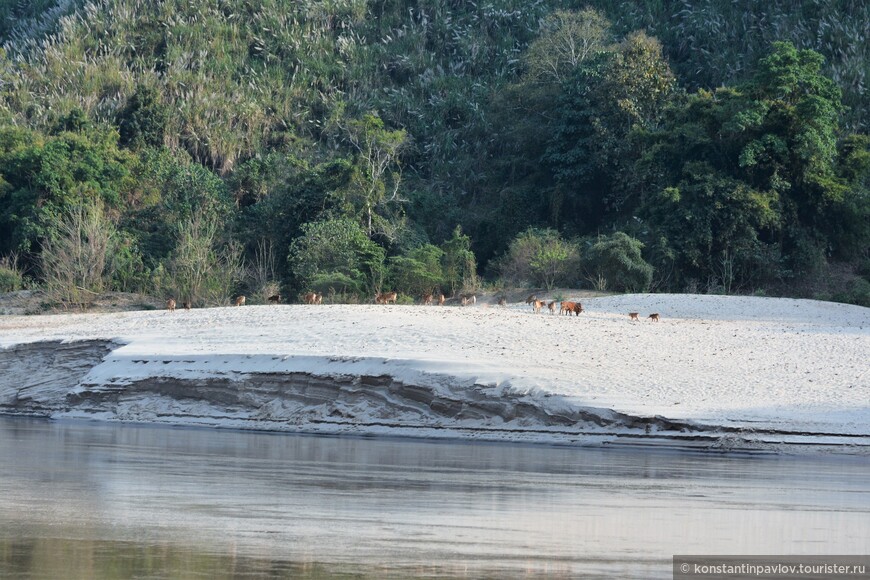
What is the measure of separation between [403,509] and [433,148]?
37766mm

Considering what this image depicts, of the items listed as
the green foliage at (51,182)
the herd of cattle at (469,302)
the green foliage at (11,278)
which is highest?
the green foliage at (51,182)

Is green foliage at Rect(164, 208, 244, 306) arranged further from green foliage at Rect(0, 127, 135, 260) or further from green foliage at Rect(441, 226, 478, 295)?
green foliage at Rect(441, 226, 478, 295)

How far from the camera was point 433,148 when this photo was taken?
1876 inches

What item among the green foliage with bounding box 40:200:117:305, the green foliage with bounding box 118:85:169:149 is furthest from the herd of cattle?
the green foliage with bounding box 118:85:169:149

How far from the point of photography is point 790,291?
35688 mm

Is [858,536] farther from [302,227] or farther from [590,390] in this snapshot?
[302,227]

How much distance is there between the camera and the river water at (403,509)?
814 cm

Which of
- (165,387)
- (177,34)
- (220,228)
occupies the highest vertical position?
(177,34)

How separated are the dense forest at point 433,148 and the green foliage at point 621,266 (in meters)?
0.05

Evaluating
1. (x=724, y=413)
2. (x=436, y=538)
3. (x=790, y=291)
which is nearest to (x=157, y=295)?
(x=790, y=291)

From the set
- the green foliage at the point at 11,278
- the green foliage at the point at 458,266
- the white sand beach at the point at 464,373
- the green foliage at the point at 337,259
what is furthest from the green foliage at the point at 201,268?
the white sand beach at the point at 464,373

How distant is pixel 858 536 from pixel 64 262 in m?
26.2

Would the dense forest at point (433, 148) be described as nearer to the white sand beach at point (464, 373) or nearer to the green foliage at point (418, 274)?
the green foliage at point (418, 274)

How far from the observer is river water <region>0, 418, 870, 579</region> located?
8141 mm
